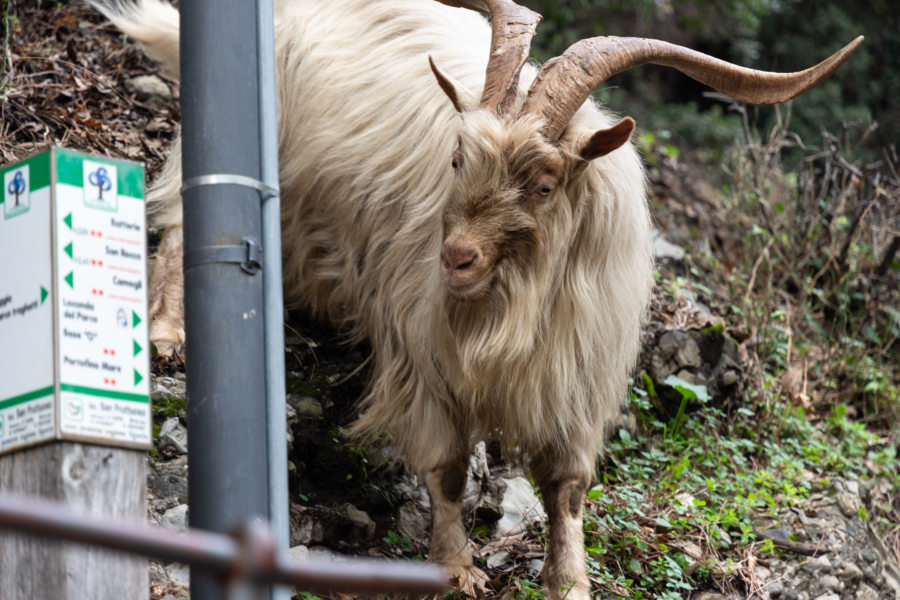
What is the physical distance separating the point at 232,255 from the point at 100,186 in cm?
47

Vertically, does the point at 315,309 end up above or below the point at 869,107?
below

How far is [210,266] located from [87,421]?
673 mm

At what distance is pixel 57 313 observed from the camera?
2.51m

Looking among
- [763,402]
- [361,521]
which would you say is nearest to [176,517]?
[361,521]

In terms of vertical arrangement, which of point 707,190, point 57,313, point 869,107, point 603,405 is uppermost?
point 869,107

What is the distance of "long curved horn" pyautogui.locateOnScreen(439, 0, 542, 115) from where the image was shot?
14.5 feet

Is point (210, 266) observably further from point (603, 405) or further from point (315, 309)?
point (315, 309)

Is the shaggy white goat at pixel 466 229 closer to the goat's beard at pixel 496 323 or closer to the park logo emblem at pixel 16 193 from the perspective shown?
the goat's beard at pixel 496 323

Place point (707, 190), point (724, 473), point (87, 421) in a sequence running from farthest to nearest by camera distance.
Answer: point (707, 190), point (724, 473), point (87, 421)

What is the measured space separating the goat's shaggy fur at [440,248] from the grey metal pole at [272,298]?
1125 millimetres

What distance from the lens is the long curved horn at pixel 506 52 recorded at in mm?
4430

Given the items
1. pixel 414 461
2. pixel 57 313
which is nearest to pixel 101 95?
pixel 414 461

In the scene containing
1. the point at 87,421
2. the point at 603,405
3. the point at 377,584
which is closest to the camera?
the point at 377,584

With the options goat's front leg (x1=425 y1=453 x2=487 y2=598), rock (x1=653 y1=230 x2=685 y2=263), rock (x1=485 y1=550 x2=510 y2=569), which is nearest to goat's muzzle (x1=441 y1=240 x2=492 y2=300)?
goat's front leg (x1=425 y1=453 x2=487 y2=598)
